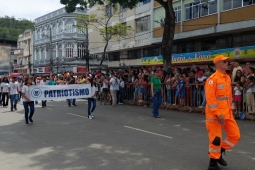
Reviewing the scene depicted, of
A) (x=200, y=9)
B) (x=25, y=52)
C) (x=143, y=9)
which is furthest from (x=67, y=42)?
(x=200, y=9)

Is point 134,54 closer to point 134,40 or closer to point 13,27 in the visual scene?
point 134,40

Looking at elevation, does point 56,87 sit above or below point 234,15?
below

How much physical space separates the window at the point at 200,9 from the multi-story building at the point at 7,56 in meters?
61.3

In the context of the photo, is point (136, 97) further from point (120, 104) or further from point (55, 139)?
point (55, 139)

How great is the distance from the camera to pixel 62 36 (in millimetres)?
52688

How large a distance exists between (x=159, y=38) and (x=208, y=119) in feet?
81.5

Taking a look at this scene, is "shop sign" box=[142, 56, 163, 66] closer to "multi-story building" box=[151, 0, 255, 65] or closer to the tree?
"multi-story building" box=[151, 0, 255, 65]

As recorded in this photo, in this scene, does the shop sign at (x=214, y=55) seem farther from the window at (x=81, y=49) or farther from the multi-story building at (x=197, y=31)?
the window at (x=81, y=49)

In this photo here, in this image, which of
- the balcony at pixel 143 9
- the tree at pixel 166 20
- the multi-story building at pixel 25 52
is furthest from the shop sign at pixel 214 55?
the multi-story building at pixel 25 52

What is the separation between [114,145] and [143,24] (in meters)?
27.7

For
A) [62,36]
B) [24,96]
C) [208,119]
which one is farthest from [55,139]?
[62,36]

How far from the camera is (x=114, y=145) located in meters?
7.21

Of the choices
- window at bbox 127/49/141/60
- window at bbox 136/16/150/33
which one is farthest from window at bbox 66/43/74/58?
window at bbox 136/16/150/33

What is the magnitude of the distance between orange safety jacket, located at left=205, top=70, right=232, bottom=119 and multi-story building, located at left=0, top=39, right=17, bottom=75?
257 feet
